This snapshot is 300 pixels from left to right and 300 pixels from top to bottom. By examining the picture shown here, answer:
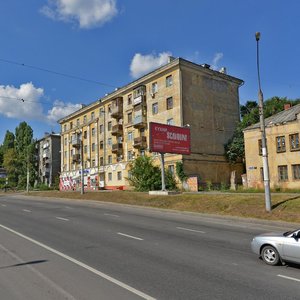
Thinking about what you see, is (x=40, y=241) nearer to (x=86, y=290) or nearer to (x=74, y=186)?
(x=86, y=290)

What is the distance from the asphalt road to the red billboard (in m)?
19.4

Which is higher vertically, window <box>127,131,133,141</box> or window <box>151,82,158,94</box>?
window <box>151,82,158,94</box>

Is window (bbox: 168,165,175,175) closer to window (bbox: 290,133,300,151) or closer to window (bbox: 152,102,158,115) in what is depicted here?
window (bbox: 152,102,158,115)

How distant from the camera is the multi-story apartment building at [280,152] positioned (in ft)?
113

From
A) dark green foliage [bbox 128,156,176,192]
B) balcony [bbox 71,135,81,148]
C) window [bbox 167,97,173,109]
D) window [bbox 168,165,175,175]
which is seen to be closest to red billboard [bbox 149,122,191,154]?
dark green foliage [bbox 128,156,176,192]

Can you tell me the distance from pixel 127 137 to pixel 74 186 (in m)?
19.7

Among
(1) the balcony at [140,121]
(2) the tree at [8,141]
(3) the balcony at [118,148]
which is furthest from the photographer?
(2) the tree at [8,141]

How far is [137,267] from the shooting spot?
27.5ft

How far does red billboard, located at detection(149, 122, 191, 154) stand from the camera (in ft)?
110

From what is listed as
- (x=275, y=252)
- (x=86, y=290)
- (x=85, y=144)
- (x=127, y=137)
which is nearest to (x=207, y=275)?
(x=275, y=252)

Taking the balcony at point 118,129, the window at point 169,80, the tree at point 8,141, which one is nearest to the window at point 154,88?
the window at point 169,80

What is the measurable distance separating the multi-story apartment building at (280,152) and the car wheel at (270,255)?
2676 centimetres

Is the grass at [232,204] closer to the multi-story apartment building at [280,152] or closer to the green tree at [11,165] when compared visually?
the multi-story apartment building at [280,152]

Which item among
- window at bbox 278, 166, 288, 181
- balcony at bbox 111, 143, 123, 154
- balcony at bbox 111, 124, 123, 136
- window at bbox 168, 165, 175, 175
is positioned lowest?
window at bbox 278, 166, 288, 181
